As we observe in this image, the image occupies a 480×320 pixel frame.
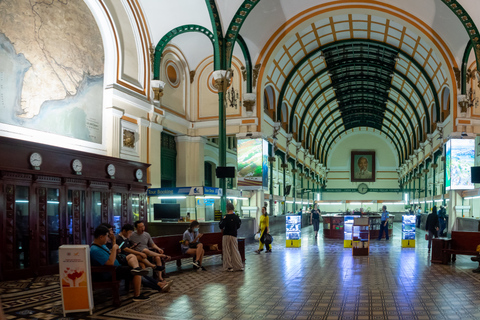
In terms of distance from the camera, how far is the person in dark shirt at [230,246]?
34.8 feet

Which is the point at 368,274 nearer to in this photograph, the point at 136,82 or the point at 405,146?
the point at 136,82

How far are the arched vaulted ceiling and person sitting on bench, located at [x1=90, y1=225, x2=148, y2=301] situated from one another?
15.8m

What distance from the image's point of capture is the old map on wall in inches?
424

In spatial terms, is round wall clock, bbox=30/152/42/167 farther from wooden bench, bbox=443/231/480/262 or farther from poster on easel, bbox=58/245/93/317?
wooden bench, bbox=443/231/480/262

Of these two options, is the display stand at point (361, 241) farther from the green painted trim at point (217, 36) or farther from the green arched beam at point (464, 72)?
the green arched beam at point (464, 72)

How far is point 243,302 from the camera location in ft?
23.2

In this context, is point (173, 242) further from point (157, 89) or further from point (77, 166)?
point (157, 89)

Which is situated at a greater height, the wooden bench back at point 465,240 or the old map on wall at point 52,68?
the old map on wall at point 52,68

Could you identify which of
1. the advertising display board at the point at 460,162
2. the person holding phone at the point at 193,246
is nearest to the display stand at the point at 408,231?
the advertising display board at the point at 460,162

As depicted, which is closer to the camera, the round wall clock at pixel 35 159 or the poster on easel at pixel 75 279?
the poster on easel at pixel 75 279

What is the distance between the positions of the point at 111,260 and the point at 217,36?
10294 mm

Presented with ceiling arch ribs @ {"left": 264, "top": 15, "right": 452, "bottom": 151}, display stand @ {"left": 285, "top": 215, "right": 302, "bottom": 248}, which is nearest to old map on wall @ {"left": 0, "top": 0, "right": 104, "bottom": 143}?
display stand @ {"left": 285, "top": 215, "right": 302, "bottom": 248}

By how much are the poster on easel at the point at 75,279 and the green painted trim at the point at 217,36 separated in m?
10.0

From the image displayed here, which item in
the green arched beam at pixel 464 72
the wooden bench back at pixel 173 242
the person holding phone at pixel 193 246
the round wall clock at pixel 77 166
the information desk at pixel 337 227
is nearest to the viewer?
the wooden bench back at pixel 173 242
